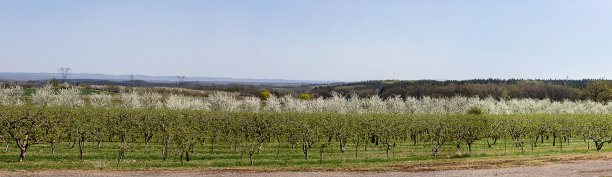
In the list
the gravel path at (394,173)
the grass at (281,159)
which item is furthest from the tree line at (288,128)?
the gravel path at (394,173)

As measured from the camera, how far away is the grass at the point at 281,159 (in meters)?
32.3

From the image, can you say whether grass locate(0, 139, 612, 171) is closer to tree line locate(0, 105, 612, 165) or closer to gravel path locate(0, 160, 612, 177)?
tree line locate(0, 105, 612, 165)

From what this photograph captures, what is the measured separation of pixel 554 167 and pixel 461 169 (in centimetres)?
761

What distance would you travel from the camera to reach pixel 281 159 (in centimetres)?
3725

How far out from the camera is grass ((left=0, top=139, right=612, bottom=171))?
106ft

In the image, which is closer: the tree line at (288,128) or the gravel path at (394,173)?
the gravel path at (394,173)

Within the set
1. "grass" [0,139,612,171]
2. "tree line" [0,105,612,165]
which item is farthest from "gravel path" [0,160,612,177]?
"tree line" [0,105,612,165]

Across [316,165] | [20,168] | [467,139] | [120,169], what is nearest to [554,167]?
[467,139]

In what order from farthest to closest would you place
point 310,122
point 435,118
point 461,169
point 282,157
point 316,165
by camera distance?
point 435,118 → point 310,122 → point 282,157 → point 316,165 → point 461,169

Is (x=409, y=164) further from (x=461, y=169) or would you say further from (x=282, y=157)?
(x=282, y=157)

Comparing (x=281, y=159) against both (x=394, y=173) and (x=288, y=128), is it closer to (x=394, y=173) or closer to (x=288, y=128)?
(x=288, y=128)

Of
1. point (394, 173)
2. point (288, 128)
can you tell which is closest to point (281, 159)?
point (288, 128)

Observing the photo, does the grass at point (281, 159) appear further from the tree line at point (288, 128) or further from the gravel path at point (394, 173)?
the gravel path at point (394, 173)

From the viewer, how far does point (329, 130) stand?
44.4 m
